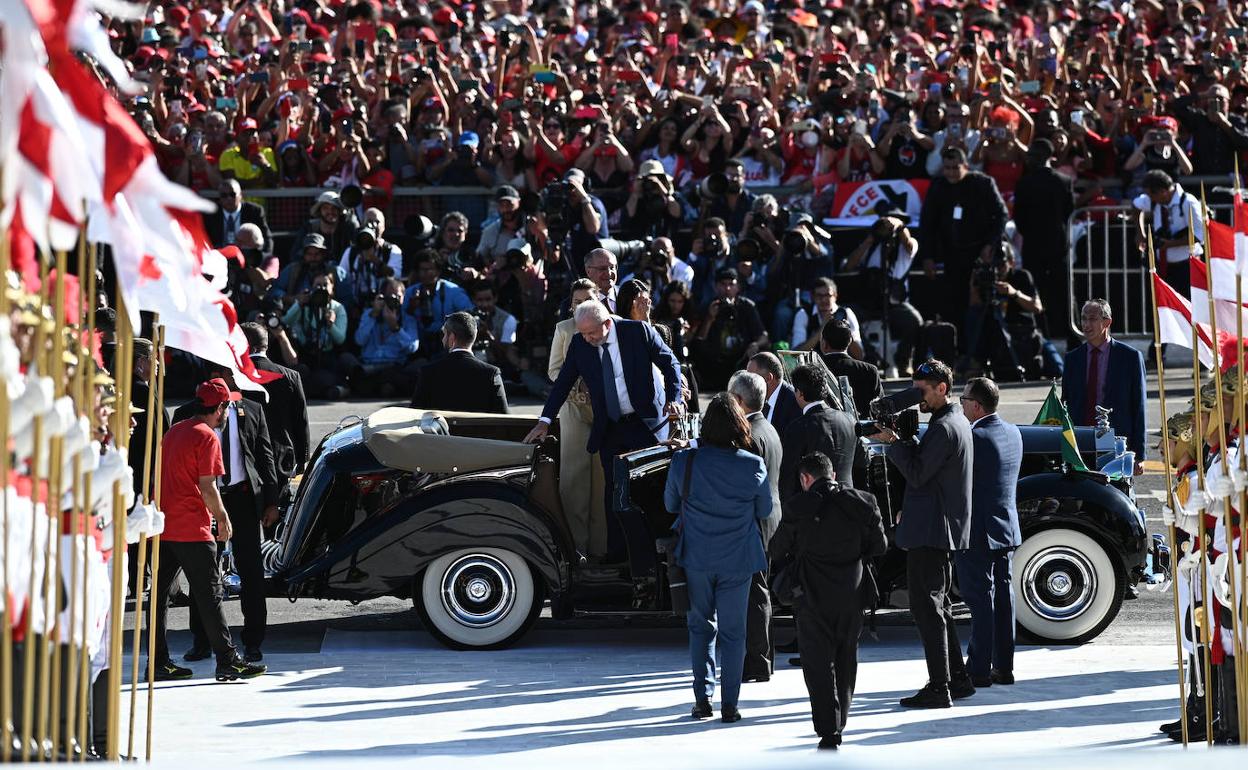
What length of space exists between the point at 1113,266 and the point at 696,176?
4.26m

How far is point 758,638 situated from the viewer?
32.9ft

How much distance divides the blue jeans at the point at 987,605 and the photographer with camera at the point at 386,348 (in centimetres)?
990

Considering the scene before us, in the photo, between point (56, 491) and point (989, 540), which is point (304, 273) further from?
point (56, 491)

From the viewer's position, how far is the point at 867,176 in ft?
65.5

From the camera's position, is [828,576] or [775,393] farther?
[775,393]

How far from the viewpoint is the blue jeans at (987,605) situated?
32.1ft

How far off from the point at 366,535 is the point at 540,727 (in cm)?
185

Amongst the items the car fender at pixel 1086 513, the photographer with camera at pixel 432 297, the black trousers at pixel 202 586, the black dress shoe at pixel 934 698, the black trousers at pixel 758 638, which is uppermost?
the photographer with camera at pixel 432 297

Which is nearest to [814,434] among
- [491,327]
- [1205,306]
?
[1205,306]

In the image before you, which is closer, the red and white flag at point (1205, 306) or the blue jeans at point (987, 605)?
the red and white flag at point (1205, 306)

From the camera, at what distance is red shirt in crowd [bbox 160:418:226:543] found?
31.8 feet

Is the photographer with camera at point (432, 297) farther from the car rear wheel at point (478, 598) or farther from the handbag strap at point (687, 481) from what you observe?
the handbag strap at point (687, 481)

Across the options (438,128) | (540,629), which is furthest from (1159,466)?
(438,128)

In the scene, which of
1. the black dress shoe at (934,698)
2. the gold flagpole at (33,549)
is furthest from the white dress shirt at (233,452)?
the gold flagpole at (33,549)
